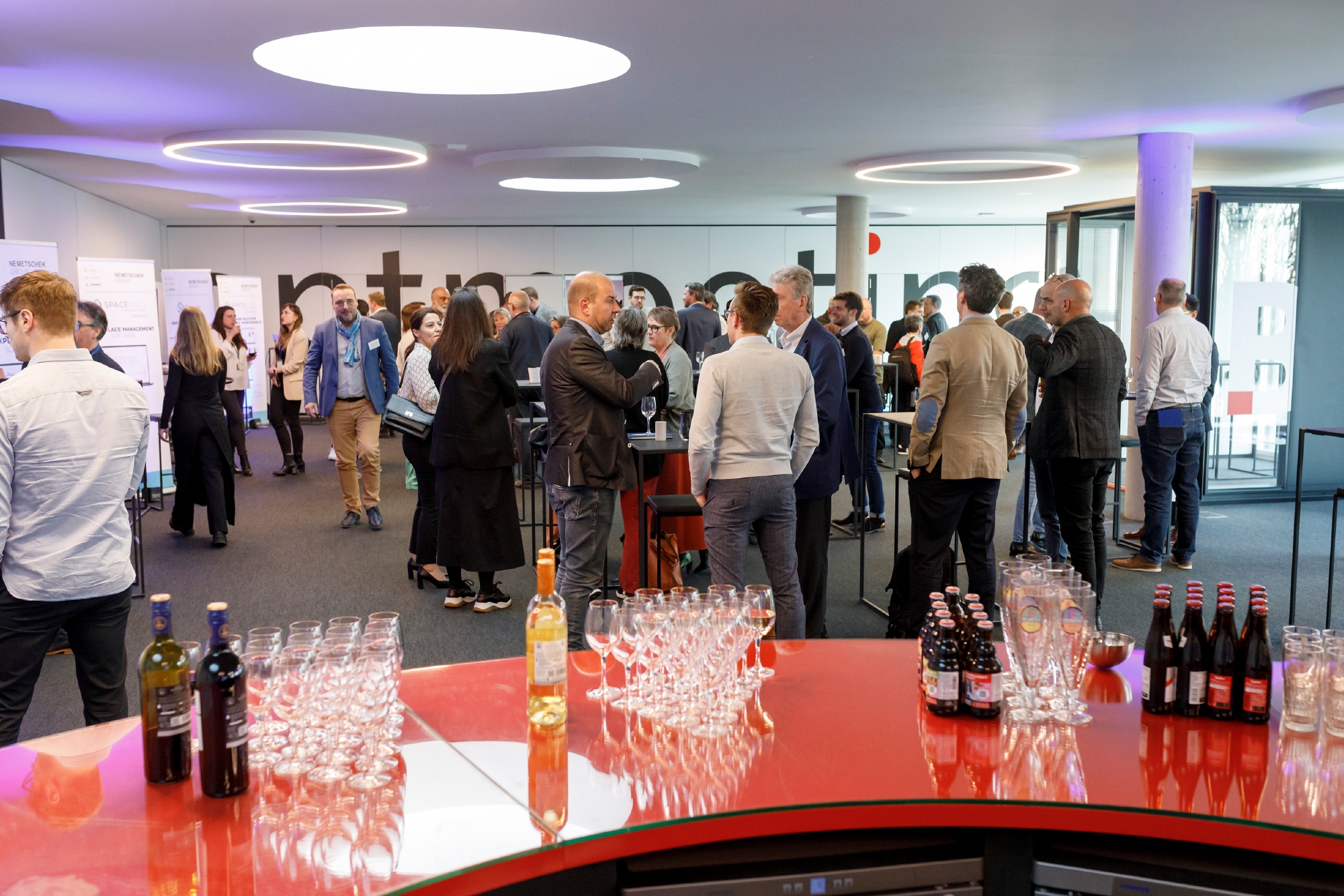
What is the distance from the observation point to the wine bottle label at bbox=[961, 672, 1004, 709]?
1.96 metres

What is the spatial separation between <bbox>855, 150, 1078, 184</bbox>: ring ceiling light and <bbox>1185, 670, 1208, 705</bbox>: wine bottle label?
8.13 meters

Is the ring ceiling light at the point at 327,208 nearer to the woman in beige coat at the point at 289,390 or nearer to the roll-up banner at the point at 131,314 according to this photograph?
the woman in beige coat at the point at 289,390

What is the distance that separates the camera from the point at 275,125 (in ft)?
25.5

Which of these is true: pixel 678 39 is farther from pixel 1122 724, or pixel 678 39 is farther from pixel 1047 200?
pixel 1047 200

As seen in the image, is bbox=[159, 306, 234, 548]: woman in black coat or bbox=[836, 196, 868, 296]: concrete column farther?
bbox=[836, 196, 868, 296]: concrete column

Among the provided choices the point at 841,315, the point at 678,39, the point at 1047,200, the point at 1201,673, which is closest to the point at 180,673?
the point at 1201,673

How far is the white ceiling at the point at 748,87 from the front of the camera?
4691mm

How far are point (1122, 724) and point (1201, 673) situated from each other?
0.18m

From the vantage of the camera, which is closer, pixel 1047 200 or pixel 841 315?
pixel 841 315

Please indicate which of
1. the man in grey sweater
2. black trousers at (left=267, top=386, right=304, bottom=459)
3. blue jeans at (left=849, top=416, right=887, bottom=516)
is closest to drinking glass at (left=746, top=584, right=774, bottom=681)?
the man in grey sweater

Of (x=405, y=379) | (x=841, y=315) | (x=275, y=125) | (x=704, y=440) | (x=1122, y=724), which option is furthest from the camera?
(x=275, y=125)

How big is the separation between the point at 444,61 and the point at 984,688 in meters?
5.55

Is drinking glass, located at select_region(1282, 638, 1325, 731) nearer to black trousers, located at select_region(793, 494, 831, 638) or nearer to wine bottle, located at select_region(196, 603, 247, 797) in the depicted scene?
wine bottle, located at select_region(196, 603, 247, 797)

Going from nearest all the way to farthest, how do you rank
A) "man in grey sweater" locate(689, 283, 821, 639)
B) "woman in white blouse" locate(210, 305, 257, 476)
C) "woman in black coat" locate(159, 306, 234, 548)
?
"man in grey sweater" locate(689, 283, 821, 639) → "woman in black coat" locate(159, 306, 234, 548) → "woman in white blouse" locate(210, 305, 257, 476)
